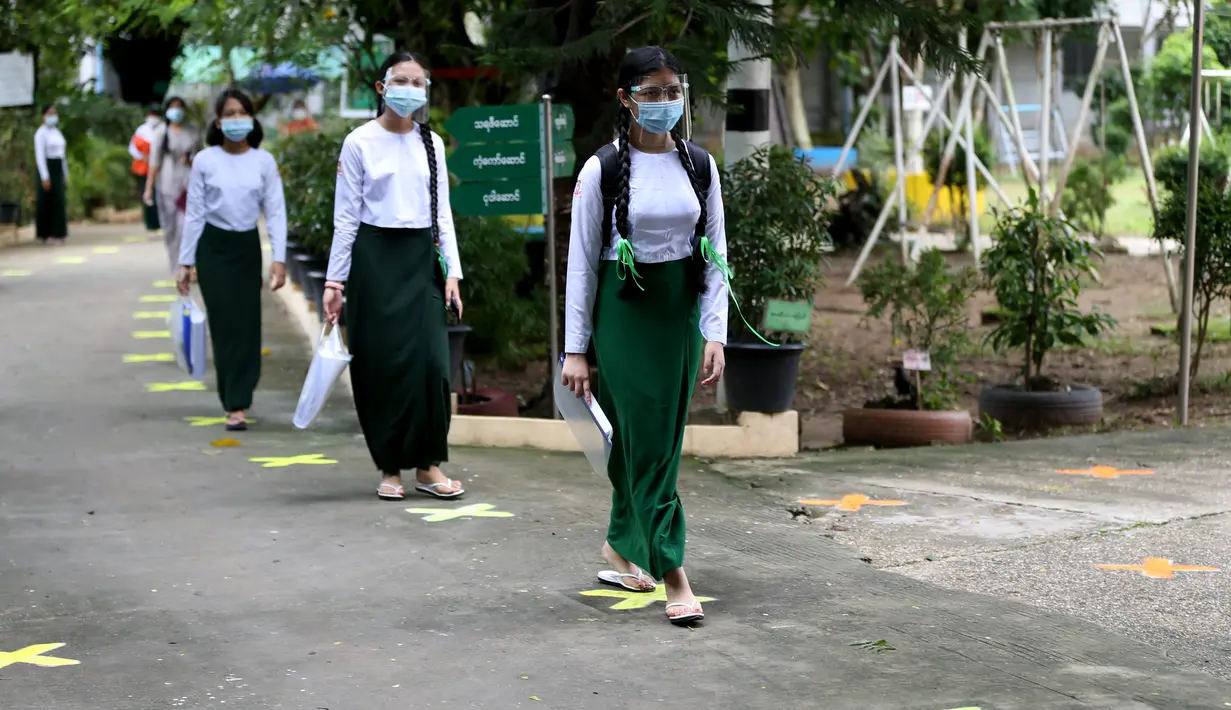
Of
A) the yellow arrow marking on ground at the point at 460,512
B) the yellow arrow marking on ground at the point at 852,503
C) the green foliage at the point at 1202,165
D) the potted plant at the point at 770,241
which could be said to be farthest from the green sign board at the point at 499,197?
the green foliage at the point at 1202,165

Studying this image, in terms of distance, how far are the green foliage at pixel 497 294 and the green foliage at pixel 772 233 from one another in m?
2.01

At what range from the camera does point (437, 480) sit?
7234 millimetres

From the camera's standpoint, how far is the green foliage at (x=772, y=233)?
8.73 m

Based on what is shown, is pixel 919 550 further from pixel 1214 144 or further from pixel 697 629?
pixel 1214 144

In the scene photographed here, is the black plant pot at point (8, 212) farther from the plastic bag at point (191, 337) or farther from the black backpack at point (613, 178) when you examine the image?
the black backpack at point (613, 178)

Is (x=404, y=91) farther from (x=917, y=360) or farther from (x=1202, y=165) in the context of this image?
(x=1202, y=165)

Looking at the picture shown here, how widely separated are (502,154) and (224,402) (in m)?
2.07

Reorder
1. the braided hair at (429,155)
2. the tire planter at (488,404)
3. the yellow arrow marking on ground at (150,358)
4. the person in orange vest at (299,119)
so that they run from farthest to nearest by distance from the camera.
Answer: the person in orange vest at (299,119) < the yellow arrow marking on ground at (150,358) < the tire planter at (488,404) < the braided hair at (429,155)

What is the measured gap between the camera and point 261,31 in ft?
43.5

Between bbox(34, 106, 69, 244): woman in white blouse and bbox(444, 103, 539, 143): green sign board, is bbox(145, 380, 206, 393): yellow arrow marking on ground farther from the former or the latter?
bbox(34, 106, 69, 244): woman in white blouse

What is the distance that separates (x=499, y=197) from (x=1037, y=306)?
3.24 m

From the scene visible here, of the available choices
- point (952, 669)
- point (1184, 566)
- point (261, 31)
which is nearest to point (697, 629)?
point (952, 669)

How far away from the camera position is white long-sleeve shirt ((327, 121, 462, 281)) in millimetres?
6969

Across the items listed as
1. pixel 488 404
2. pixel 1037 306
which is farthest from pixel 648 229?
pixel 1037 306
